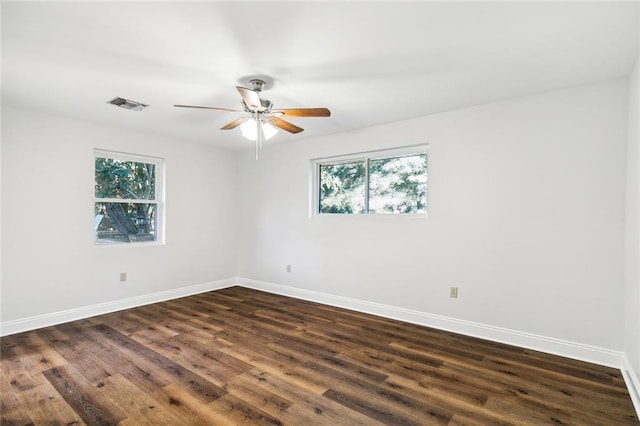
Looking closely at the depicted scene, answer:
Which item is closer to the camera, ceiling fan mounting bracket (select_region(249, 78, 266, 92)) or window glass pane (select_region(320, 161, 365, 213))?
ceiling fan mounting bracket (select_region(249, 78, 266, 92))

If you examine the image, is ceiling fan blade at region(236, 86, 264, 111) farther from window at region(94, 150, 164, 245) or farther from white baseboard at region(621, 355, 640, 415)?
white baseboard at region(621, 355, 640, 415)

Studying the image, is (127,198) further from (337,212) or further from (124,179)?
(337,212)

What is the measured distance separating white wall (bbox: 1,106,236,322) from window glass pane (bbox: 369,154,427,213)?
2.70m

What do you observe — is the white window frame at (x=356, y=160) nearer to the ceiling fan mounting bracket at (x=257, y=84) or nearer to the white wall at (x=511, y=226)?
the white wall at (x=511, y=226)

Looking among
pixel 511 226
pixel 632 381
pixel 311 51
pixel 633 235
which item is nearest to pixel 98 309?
pixel 311 51

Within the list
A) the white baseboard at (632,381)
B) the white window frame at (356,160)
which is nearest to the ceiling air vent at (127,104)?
the white window frame at (356,160)

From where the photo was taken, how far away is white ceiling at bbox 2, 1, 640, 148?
69.3 inches

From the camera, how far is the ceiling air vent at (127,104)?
10.2ft

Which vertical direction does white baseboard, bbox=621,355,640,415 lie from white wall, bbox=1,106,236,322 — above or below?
below

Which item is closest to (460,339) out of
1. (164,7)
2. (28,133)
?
(164,7)

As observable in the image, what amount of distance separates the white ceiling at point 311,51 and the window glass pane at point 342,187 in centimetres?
123

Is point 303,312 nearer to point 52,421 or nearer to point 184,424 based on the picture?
point 184,424

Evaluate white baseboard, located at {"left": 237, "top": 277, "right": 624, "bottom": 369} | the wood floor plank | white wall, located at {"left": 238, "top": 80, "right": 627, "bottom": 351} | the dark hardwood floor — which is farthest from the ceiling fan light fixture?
white baseboard, located at {"left": 237, "top": 277, "right": 624, "bottom": 369}

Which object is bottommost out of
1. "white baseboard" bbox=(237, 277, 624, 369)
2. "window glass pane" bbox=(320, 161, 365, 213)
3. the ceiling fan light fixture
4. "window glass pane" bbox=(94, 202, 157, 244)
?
"white baseboard" bbox=(237, 277, 624, 369)
